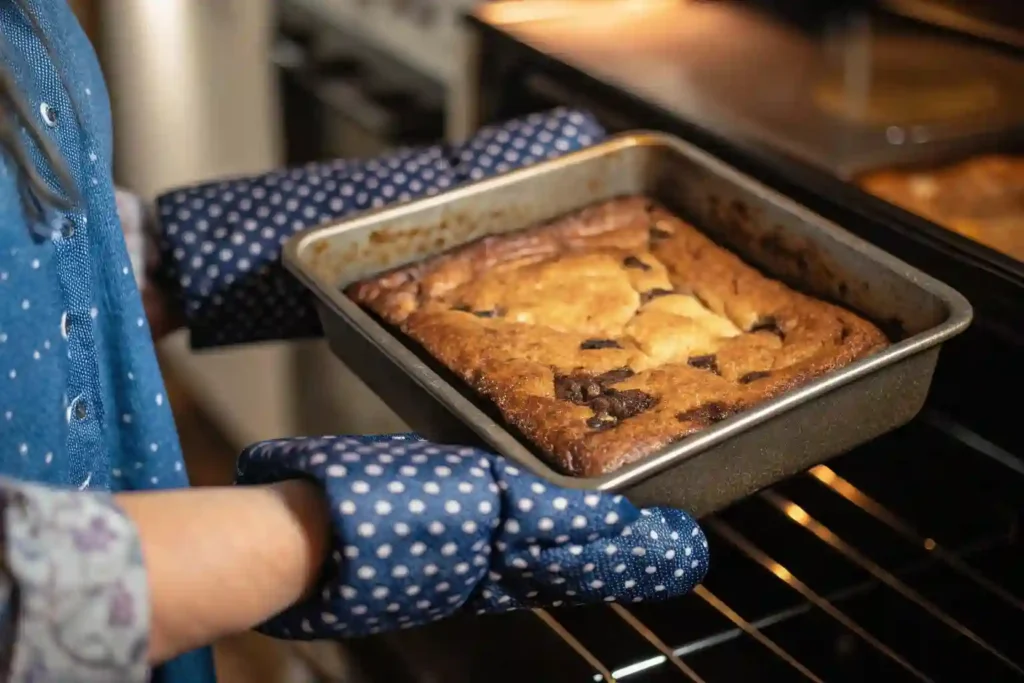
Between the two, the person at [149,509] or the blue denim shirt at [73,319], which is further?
the blue denim shirt at [73,319]

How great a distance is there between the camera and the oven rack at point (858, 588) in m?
0.81

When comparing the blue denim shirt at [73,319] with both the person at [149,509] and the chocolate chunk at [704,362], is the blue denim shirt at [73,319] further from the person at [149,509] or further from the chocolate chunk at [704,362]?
the chocolate chunk at [704,362]

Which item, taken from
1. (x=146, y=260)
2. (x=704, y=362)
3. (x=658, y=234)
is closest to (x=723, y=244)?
(x=658, y=234)

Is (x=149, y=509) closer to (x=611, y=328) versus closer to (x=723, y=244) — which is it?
(x=611, y=328)

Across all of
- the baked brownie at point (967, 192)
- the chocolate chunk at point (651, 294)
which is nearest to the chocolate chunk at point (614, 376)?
the chocolate chunk at point (651, 294)

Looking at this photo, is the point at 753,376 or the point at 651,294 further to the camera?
the point at 651,294

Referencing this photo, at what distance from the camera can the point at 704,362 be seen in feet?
2.81

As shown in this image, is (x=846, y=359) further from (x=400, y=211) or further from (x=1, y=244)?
(x=1, y=244)

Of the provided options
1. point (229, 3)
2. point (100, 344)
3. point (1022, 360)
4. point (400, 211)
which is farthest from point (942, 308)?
point (229, 3)

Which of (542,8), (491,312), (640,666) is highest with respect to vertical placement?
(542,8)

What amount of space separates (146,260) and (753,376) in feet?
1.71

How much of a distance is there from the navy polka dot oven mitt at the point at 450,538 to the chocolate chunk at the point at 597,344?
22 centimetres

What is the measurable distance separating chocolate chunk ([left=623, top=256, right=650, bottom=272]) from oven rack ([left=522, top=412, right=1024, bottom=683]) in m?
0.22

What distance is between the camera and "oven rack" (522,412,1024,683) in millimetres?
806
